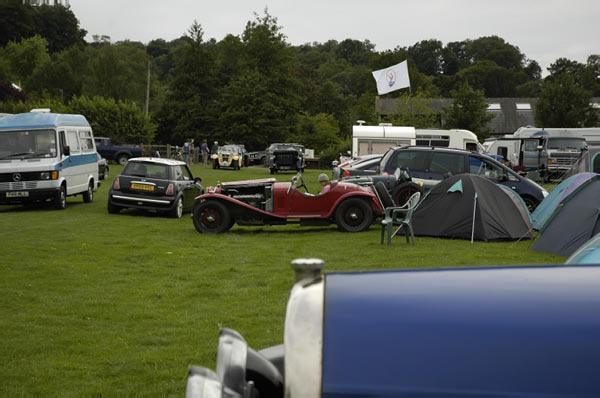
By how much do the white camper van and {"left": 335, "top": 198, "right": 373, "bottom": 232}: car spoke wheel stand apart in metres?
8.21

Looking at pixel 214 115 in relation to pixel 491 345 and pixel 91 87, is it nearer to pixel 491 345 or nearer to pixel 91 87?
pixel 91 87

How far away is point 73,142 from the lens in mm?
20828

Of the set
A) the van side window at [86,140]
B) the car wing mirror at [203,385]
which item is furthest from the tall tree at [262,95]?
the car wing mirror at [203,385]

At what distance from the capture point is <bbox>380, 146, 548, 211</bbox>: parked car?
60.5ft

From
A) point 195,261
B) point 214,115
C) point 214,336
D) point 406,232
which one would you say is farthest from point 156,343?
point 214,115

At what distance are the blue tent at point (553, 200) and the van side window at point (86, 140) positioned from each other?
13.0 metres

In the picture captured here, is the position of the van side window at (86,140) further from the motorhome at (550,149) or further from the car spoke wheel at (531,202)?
the motorhome at (550,149)

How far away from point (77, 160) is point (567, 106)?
160ft

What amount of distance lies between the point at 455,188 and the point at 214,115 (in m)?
56.7

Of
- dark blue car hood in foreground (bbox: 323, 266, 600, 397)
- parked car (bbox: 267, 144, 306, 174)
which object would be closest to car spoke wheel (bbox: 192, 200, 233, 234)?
dark blue car hood in foreground (bbox: 323, 266, 600, 397)

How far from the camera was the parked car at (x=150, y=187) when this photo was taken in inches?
736

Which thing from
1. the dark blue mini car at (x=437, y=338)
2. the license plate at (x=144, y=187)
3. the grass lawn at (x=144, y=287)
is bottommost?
the grass lawn at (x=144, y=287)

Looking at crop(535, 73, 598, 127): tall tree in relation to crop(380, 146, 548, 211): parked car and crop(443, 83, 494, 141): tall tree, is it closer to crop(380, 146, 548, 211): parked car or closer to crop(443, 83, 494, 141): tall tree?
crop(443, 83, 494, 141): tall tree

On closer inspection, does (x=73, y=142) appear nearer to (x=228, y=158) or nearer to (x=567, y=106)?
(x=228, y=158)
